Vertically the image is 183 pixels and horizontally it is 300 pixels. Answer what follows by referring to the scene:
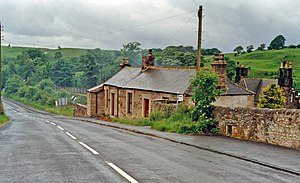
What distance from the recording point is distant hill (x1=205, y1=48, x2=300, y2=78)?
82.5 meters

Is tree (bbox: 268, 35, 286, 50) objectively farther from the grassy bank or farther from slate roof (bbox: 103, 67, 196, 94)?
the grassy bank

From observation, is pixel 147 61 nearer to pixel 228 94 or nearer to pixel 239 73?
pixel 228 94

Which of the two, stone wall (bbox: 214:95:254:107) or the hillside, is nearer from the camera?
stone wall (bbox: 214:95:254:107)

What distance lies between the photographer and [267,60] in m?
98.1

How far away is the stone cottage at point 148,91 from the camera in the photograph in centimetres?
2886

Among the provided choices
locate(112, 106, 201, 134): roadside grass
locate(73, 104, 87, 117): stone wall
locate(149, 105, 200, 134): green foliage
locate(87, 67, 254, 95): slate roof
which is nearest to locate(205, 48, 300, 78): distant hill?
locate(73, 104, 87, 117): stone wall

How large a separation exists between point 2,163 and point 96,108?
1421 inches

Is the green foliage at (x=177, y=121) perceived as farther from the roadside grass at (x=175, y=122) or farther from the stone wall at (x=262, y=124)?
the stone wall at (x=262, y=124)

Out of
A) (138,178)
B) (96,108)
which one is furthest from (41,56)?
(138,178)

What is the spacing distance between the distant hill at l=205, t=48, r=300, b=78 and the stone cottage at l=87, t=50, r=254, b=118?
142ft

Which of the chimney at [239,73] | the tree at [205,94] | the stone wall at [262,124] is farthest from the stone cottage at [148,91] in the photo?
the chimney at [239,73]

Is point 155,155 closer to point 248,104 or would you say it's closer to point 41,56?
point 248,104

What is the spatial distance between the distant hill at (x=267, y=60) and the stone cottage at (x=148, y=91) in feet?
142

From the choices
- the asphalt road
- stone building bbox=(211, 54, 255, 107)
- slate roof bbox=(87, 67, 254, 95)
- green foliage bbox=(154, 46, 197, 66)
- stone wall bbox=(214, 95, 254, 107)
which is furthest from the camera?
green foliage bbox=(154, 46, 197, 66)
